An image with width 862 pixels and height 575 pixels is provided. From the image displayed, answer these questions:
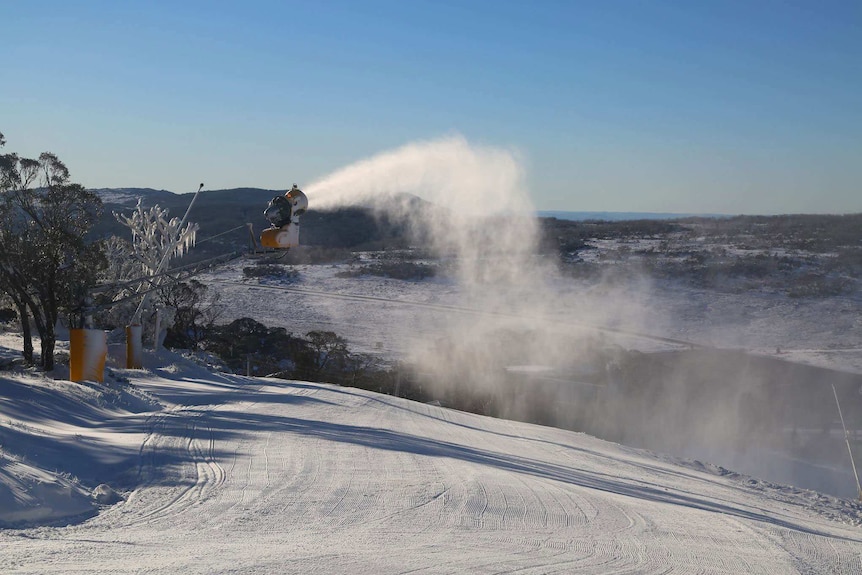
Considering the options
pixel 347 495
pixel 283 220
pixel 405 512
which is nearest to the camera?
pixel 405 512

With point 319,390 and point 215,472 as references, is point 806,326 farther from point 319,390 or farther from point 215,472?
point 215,472

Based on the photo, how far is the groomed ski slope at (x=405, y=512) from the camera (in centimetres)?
671

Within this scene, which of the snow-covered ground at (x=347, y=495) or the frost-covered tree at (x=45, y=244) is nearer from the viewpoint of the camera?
the snow-covered ground at (x=347, y=495)

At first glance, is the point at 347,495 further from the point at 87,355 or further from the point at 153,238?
the point at 153,238

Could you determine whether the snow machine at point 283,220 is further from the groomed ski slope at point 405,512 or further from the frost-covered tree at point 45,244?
the frost-covered tree at point 45,244

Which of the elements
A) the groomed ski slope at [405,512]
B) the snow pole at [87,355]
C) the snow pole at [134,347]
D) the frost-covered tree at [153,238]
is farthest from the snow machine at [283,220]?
the frost-covered tree at [153,238]

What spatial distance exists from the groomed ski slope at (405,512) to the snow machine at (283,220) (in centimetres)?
307

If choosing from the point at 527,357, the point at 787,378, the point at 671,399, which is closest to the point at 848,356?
the point at 787,378

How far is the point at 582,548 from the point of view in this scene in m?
7.74

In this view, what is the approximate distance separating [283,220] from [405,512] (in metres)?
7.52

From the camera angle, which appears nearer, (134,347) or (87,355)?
(87,355)

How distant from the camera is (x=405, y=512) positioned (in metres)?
8.57

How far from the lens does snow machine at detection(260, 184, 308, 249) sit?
578 inches

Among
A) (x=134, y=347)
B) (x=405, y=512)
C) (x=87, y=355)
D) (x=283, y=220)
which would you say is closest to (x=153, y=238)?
(x=134, y=347)
